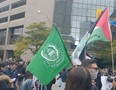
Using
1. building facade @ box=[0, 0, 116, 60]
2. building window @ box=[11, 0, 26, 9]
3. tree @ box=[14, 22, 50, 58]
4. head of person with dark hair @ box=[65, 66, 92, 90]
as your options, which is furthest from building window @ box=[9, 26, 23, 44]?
head of person with dark hair @ box=[65, 66, 92, 90]

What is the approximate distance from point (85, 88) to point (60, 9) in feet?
175

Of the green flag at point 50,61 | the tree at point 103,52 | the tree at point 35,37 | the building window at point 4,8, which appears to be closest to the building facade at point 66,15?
the tree at point 35,37

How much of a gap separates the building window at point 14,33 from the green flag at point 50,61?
181 feet

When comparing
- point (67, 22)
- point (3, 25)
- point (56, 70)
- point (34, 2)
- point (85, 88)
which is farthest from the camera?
point (3, 25)

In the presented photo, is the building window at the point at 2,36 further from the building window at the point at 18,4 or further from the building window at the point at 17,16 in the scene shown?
the building window at the point at 18,4

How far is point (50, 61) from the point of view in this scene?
21.4 ft

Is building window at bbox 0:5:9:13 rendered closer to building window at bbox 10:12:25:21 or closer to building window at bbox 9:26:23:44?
building window at bbox 10:12:25:21

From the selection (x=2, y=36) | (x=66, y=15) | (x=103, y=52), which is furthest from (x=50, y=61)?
(x=2, y=36)

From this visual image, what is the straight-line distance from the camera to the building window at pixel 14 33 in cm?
6253

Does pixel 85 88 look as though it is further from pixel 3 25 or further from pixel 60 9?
pixel 3 25

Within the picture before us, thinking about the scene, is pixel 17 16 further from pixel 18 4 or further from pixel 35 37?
pixel 35 37

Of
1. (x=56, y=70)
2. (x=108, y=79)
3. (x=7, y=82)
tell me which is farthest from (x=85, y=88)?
(x=108, y=79)

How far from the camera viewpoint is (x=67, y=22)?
183ft

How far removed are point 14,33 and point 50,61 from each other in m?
58.8
